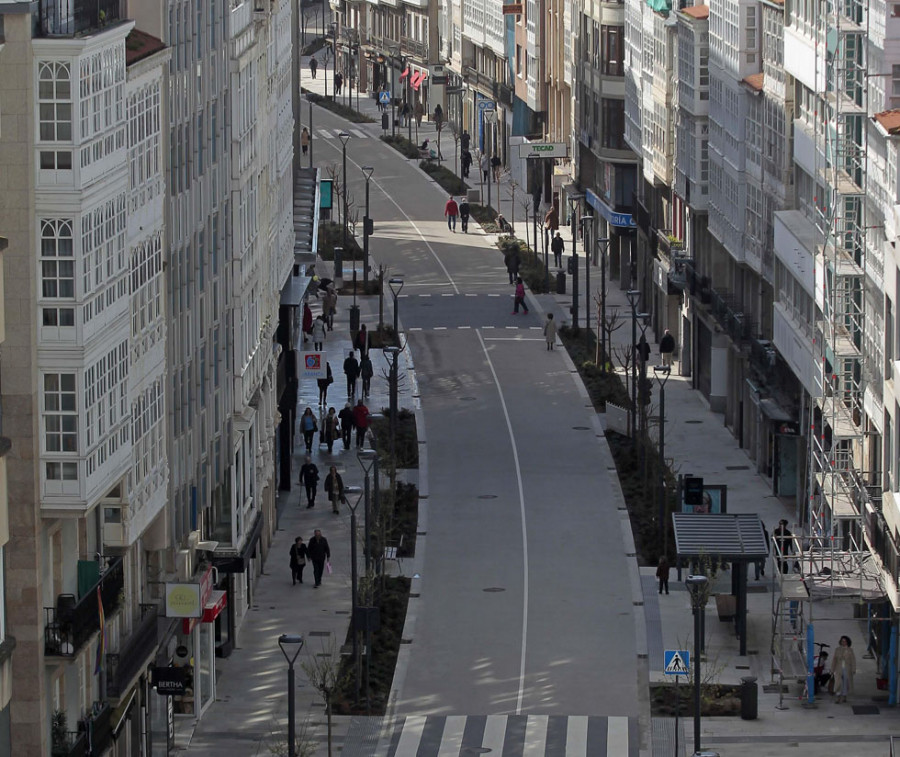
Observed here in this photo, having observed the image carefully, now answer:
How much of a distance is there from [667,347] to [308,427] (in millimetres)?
18535

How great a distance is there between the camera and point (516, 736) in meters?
64.0

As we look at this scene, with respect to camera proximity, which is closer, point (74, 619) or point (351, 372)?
point (74, 619)

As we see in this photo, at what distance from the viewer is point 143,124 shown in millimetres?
58656

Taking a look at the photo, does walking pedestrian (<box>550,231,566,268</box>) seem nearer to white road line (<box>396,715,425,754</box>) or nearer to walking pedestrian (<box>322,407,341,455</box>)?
walking pedestrian (<box>322,407,341,455</box>)

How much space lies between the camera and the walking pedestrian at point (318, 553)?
77.0 m

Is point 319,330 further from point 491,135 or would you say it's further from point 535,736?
point 535,736

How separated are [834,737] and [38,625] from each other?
20072mm

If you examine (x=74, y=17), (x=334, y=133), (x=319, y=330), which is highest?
(x=74, y=17)

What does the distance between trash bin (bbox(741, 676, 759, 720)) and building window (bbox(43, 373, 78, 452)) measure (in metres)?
19.5

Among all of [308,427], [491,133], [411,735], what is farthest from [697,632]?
[491,133]

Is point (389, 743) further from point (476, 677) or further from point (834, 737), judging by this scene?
point (834, 737)

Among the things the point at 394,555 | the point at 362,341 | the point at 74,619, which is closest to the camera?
the point at 74,619

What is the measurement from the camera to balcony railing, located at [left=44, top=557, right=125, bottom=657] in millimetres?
52812

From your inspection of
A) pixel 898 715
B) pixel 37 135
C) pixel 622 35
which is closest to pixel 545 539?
Result: pixel 898 715
